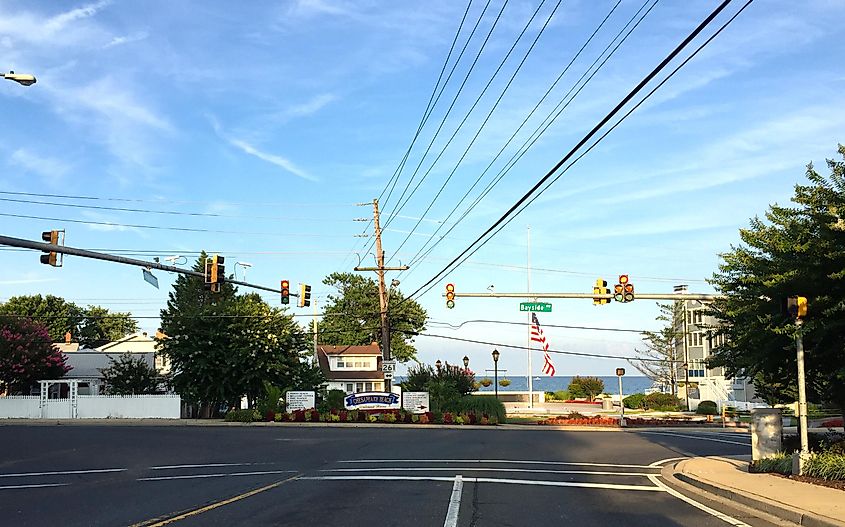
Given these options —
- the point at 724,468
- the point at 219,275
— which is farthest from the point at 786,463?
the point at 219,275

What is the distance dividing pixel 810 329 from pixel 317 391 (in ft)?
116

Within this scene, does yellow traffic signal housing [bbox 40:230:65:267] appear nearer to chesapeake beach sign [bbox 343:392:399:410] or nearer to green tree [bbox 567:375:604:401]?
chesapeake beach sign [bbox 343:392:399:410]

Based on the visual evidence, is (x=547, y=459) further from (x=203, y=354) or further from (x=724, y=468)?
(x=203, y=354)

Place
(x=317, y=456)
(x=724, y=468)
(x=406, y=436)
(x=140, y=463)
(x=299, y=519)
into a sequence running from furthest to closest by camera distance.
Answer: (x=406, y=436)
(x=317, y=456)
(x=140, y=463)
(x=724, y=468)
(x=299, y=519)

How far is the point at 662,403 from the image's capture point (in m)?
62.4

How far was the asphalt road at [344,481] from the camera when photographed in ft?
37.7

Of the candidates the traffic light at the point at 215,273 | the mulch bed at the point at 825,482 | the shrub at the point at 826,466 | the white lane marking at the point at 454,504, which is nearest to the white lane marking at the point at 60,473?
the traffic light at the point at 215,273

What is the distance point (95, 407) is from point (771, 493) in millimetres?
42937

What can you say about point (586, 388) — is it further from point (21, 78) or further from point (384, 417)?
point (21, 78)

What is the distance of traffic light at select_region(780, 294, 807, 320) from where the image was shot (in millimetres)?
14008

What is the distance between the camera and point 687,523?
1106 cm

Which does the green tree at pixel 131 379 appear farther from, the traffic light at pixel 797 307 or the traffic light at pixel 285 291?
the traffic light at pixel 797 307

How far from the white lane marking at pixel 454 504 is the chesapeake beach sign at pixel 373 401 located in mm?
26494

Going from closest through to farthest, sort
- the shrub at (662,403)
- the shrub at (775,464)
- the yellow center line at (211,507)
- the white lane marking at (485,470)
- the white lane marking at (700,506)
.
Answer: the yellow center line at (211,507) → the white lane marking at (700,506) → the shrub at (775,464) → the white lane marking at (485,470) → the shrub at (662,403)
